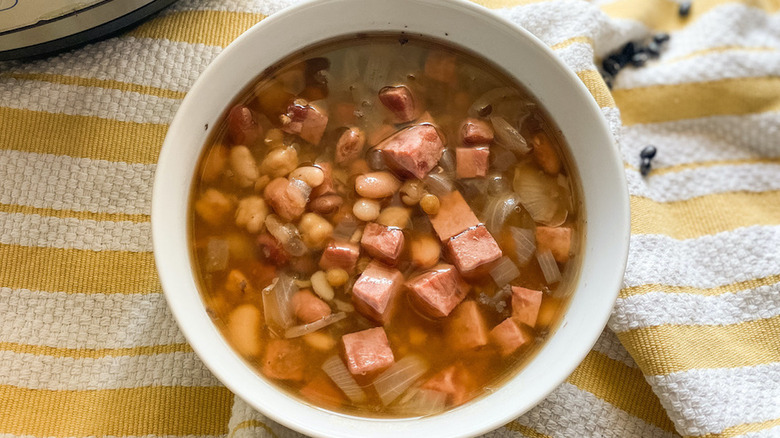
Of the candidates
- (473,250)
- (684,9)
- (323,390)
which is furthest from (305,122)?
(684,9)

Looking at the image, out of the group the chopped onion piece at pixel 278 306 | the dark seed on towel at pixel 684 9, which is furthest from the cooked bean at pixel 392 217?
the dark seed on towel at pixel 684 9

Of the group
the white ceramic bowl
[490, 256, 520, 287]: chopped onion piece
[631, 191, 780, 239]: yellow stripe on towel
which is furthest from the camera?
[631, 191, 780, 239]: yellow stripe on towel

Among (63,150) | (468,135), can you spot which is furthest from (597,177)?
(63,150)

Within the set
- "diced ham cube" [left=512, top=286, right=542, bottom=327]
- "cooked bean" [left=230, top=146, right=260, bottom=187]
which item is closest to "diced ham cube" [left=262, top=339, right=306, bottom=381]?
"cooked bean" [left=230, top=146, right=260, bottom=187]

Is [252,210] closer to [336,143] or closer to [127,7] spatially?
[336,143]

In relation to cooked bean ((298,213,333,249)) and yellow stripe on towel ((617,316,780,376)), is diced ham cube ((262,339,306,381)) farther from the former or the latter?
yellow stripe on towel ((617,316,780,376))
